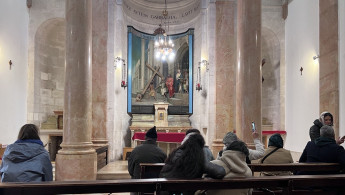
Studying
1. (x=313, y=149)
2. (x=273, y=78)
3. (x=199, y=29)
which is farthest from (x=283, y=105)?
(x=313, y=149)

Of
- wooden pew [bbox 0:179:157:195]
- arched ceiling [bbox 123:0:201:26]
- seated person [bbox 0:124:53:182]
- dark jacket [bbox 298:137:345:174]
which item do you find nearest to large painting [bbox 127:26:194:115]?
arched ceiling [bbox 123:0:201:26]

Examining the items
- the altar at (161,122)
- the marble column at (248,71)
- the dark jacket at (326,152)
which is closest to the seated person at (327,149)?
the dark jacket at (326,152)

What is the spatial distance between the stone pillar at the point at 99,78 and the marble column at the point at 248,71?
4.98 metres

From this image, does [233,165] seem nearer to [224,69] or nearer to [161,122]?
[224,69]

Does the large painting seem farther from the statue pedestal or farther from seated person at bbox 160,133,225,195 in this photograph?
seated person at bbox 160,133,225,195

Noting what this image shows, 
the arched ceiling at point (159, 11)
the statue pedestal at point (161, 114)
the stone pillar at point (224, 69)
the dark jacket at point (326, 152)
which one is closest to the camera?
the dark jacket at point (326, 152)

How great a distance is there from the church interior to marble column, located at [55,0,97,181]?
0.02 m

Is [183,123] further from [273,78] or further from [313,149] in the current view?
[313,149]

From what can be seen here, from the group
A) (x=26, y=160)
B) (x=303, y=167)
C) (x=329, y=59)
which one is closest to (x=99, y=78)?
(x=26, y=160)

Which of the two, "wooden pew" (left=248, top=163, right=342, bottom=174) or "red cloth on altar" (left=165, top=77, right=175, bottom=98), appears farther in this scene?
"red cloth on altar" (left=165, top=77, right=175, bottom=98)

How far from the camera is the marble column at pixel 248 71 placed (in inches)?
282

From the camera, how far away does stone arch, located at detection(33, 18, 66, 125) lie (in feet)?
37.6

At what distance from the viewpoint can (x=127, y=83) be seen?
521 inches

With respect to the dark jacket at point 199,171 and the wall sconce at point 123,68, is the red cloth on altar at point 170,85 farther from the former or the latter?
the dark jacket at point 199,171
